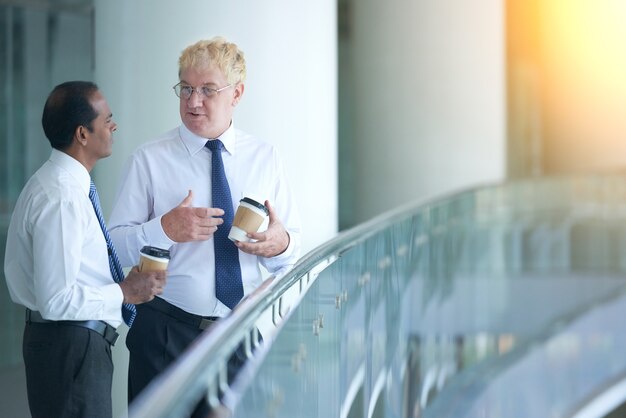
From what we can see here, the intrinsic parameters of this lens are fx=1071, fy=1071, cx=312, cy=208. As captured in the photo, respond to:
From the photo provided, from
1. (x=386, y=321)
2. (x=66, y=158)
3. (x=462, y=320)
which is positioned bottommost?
(x=462, y=320)

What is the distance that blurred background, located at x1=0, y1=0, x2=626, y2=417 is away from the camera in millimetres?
4934

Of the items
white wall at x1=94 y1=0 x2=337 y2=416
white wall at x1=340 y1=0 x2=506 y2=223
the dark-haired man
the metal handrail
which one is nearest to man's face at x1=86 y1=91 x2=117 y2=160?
the dark-haired man

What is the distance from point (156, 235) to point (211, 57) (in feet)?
1.88

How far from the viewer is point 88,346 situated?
2.85 metres

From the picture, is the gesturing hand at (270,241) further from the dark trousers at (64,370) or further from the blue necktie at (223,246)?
the dark trousers at (64,370)

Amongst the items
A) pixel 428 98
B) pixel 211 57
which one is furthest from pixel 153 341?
pixel 428 98

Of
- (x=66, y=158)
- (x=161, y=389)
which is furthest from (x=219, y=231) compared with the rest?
(x=161, y=389)

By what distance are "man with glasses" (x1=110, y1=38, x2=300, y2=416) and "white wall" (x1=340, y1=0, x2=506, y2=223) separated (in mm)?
5546

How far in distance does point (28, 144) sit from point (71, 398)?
3577mm

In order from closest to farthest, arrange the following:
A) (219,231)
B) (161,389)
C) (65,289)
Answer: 1. (161,389)
2. (65,289)
3. (219,231)

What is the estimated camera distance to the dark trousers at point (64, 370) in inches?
111

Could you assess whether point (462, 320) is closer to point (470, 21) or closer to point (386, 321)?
point (470, 21)

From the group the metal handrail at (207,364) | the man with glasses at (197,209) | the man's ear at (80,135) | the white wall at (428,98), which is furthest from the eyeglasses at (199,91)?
the white wall at (428,98)

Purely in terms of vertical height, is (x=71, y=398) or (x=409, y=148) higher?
(x=409, y=148)
